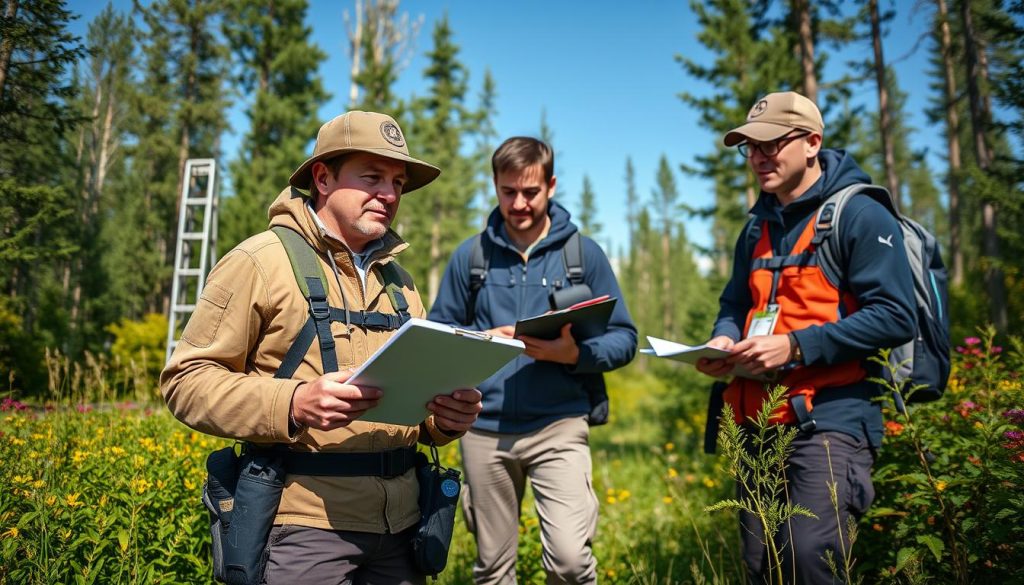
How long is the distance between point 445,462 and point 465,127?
2516cm

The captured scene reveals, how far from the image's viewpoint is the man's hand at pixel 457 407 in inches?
78.7

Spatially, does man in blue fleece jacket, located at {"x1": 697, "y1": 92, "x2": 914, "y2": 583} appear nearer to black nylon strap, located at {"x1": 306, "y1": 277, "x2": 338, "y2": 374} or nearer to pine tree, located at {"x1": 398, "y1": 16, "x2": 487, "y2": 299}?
black nylon strap, located at {"x1": 306, "y1": 277, "x2": 338, "y2": 374}

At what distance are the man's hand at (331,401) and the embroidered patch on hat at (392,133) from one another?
36.4 inches

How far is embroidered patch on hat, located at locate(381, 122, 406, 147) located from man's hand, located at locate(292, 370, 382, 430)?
3.03 ft

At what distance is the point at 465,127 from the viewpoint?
29344mm

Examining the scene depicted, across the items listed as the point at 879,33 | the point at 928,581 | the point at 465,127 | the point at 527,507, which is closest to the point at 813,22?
the point at 879,33

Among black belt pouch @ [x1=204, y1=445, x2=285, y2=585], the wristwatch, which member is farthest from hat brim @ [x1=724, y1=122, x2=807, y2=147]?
black belt pouch @ [x1=204, y1=445, x2=285, y2=585]

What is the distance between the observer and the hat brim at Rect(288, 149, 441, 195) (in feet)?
6.74

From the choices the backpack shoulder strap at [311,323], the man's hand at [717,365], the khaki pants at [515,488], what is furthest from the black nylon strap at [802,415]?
the backpack shoulder strap at [311,323]

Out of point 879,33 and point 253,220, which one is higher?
point 879,33

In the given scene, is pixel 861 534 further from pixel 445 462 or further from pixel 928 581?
pixel 445 462

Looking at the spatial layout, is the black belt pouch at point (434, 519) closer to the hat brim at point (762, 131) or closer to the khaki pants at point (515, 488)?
the khaki pants at point (515, 488)

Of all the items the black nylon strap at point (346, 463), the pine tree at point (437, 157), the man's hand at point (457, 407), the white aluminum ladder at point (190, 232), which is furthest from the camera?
the pine tree at point (437, 157)

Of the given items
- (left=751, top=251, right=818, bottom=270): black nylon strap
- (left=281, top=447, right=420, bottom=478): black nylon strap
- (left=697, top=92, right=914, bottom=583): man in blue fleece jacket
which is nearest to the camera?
(left=281, top=447, right=420, bottom=478): black nylon strap
